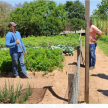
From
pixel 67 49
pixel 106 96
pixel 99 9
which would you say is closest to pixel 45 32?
pixel 99 9

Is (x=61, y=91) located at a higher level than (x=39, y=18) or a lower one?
lower

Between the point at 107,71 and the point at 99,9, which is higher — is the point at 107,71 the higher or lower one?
the lower one

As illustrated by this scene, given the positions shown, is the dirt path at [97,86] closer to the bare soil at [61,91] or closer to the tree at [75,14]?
the bare soil at [61,91]

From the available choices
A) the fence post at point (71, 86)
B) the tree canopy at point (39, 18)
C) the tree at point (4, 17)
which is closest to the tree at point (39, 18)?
the tree canopy at point (39, 18)

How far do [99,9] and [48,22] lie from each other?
834 inches

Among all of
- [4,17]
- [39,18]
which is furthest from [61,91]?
[4,17]

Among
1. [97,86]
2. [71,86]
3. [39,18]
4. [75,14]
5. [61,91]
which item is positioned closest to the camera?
[71,86]

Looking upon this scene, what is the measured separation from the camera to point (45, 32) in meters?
36.6

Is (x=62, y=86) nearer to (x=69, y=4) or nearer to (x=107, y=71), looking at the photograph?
(x=107, y=71)

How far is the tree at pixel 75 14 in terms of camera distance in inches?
1847

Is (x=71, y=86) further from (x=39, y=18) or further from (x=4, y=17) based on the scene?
(x=4, y=17)

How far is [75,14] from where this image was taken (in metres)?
49.8

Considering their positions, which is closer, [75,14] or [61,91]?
[61,91]

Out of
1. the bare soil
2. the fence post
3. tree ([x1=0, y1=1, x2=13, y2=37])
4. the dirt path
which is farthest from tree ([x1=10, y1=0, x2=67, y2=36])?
the fence post
